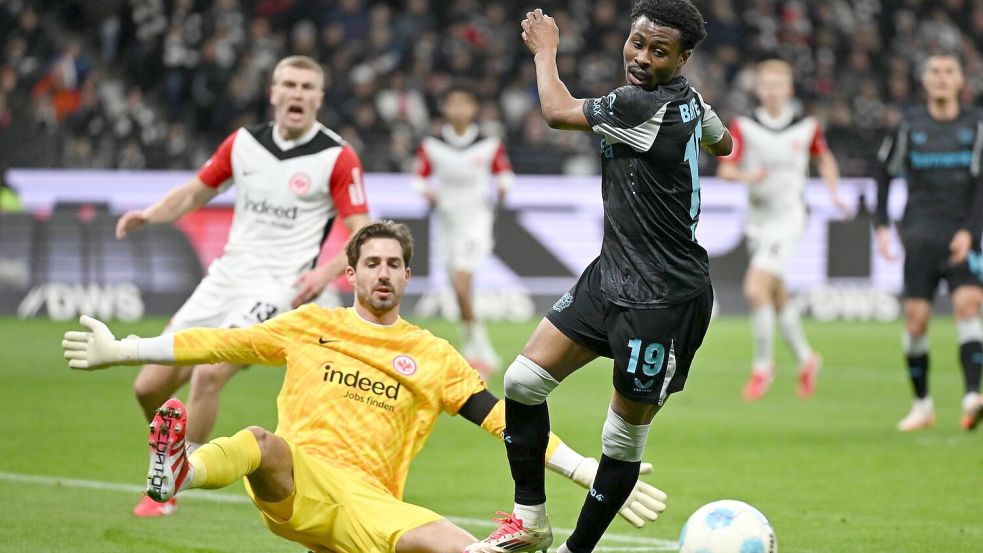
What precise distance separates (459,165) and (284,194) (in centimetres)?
751

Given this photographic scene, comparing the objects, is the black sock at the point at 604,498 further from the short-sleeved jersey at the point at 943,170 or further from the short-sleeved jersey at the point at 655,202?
the short-sleeved jersey at the point at 943,170

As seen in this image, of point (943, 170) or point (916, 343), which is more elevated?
point (943, 170)

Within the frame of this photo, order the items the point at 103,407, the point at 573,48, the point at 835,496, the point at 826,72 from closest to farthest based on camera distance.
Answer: the point at 835,496
the point at 103,407
the point at 573,48
the point at 826,72

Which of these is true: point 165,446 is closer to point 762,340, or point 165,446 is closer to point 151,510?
point 151,510

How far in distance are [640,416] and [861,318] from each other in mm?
15200

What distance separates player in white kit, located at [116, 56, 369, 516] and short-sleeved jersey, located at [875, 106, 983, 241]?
4.83 m

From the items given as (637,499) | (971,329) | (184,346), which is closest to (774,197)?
(971,329)

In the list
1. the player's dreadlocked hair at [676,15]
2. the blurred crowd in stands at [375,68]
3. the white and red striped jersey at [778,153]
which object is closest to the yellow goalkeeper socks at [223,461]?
the player's dreadlocked hair at [676,15]

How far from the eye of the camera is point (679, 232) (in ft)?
18.0

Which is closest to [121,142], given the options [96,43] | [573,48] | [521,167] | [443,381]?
[96,43]

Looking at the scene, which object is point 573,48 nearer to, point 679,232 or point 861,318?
point 861,318

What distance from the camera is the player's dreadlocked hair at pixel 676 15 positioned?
5.29 metres

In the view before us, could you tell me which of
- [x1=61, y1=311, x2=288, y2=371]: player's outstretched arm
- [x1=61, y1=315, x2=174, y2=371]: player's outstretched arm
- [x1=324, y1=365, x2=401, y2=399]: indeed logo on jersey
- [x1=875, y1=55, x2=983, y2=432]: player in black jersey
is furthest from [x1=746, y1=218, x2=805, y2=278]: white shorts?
[x1=61, y1=315, x2=174, y2=371]: player's outstretched arm

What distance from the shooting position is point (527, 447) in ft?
18.4
